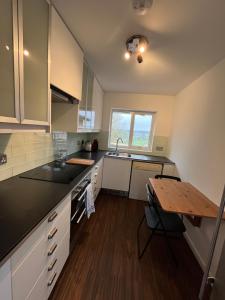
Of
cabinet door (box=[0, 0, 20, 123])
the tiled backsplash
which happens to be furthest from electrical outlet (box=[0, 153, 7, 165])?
cabinet door (box=[0, 0, 20, 123])

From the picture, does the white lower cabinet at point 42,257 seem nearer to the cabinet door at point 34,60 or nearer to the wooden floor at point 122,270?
the wooden floor at point 122,270

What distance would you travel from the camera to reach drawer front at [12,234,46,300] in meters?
0.76

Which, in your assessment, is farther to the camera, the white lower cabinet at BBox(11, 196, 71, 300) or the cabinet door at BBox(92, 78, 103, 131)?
the cabinet door at BBox(92, 78, 103, 131)

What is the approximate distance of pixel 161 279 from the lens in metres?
1.50

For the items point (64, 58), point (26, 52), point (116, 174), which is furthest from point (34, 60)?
point (116, 174)

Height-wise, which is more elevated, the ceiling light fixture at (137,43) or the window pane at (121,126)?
the ceiling light fixture at (137,43)

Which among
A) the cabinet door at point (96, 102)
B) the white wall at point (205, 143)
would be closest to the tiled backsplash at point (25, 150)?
the cabinet door at point (96, 102)

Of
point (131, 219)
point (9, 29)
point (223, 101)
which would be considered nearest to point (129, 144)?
point (131, 219)

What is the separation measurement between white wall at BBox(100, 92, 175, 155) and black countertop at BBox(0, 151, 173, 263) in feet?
8.17

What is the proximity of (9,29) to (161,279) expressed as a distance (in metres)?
2.26

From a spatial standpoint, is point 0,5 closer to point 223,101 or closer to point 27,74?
point 27,74

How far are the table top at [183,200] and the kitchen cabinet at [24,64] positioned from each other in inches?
53.4

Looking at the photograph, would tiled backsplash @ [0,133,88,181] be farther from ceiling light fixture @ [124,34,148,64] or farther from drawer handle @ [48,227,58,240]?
ceiling light fixture @ [124,34,148,64]

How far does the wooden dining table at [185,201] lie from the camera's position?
4.62 feet
